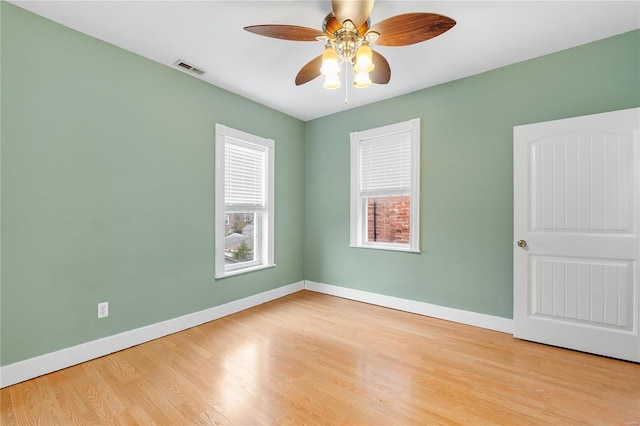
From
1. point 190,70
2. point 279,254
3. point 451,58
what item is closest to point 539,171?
point 451,58

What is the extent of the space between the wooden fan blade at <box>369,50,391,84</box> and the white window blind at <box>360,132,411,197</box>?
127cm

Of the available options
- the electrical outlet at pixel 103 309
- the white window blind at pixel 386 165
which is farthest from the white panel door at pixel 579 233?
the electrical outlet at pixel 103 309

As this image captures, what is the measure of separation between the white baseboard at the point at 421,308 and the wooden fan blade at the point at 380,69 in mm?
2530

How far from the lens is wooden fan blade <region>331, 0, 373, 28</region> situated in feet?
5.51

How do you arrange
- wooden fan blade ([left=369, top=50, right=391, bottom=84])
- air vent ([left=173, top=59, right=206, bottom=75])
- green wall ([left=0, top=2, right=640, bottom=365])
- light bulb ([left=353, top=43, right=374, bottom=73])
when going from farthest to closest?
air vent ([left=173, top=59, right=206, bottom=75]), wooden fan blade ([left=369, top=50, right=391, bottom=84]), green wall ([left=0, top=2, right=640, bottom=365]), light bulb ([left=353, top=43, right=374, bottom=73])

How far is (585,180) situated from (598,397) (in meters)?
1.67

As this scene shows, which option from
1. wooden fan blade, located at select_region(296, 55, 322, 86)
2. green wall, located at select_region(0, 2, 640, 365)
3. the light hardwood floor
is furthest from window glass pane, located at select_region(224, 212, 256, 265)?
wooden fan blade, located at select_region(296, 55, 322, 86)

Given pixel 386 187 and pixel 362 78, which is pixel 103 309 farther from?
pixel 386 187

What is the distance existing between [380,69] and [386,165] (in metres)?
1.60

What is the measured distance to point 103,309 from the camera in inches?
94.7

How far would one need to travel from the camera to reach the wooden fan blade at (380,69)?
2182 mm

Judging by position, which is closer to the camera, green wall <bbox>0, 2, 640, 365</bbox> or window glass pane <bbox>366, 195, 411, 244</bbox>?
green wall <bbox>0, 2, 640, 365</bbox>

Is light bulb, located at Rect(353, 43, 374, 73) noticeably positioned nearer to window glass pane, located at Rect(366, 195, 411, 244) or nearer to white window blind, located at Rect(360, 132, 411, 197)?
white window blind, located at Rect(360, 132, 411, 197)

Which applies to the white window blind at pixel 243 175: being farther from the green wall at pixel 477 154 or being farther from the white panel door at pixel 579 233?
the white panel door at pixel 579 233
